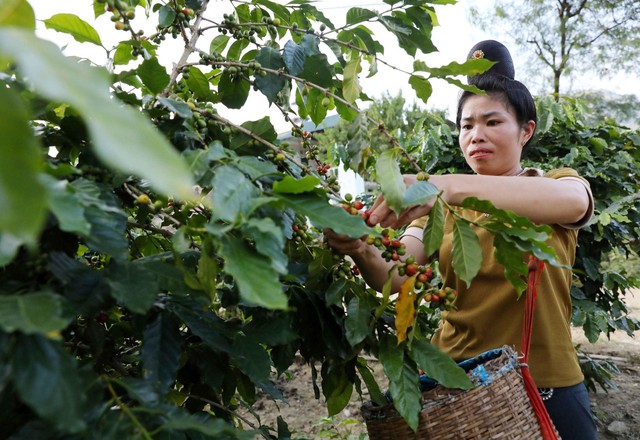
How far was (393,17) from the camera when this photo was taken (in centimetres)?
127

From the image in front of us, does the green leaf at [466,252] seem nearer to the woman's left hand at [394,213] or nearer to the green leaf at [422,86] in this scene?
the woman's left hand at [394,213]

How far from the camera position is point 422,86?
1176 mm

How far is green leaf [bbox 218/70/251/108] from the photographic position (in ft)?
4.33

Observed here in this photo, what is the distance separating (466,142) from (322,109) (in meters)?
0.57

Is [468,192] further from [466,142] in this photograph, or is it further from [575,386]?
[575,386]

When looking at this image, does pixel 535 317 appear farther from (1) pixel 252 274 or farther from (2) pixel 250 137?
(1) pixel 252 274

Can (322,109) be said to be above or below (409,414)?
above

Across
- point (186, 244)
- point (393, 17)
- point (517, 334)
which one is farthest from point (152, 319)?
point (517, 334)

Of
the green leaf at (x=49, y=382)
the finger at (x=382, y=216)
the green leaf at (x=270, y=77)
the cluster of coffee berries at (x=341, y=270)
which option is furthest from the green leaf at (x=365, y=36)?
the green leaf at (x=49, y=382)

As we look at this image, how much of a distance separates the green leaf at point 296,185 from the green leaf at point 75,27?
30.3 inches

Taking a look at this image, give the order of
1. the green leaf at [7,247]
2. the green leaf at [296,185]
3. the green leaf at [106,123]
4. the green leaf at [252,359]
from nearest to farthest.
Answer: the green leaf at [106,123] → the green leaf at [7,247] → the green leaf at [296,185] → the green leaf at [252,359]

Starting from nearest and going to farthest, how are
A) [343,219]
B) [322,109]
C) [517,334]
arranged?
[343,219] < [322,109] < [517,334]

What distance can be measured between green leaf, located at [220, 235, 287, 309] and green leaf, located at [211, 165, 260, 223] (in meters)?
0.03

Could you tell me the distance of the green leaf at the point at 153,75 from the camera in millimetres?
987
